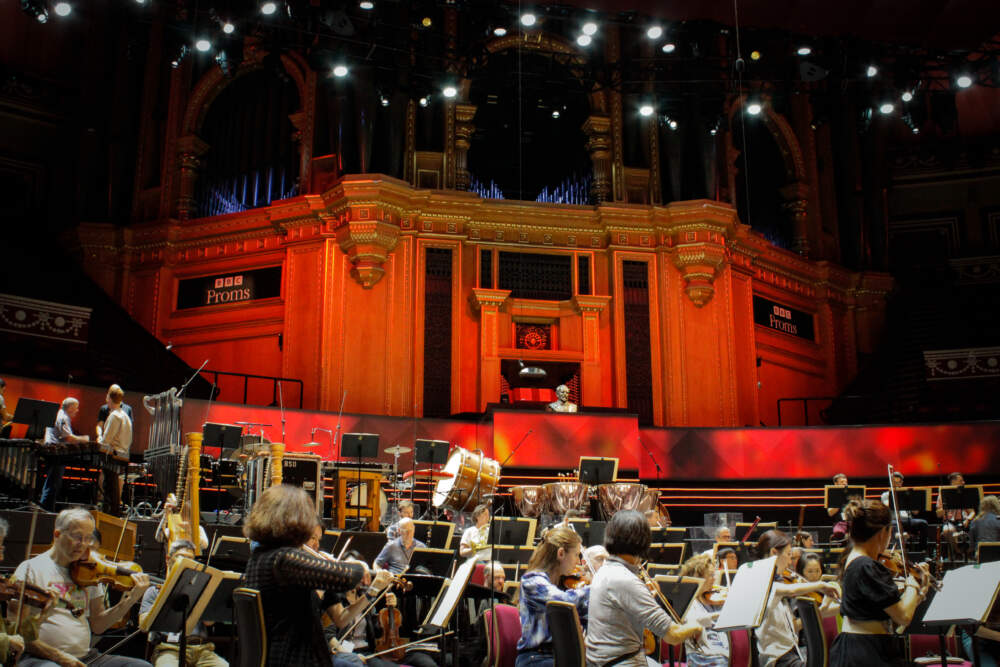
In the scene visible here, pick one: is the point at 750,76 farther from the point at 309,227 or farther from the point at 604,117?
the point at 309,227

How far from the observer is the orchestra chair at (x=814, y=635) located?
17.4ft

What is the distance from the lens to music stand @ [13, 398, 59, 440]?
1029 centimetres

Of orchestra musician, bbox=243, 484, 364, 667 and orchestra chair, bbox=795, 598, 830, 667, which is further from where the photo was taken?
orchestra chair, bbox=795, 598, 830, 667

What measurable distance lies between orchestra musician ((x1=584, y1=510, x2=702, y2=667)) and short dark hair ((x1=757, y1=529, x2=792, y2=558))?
252cm

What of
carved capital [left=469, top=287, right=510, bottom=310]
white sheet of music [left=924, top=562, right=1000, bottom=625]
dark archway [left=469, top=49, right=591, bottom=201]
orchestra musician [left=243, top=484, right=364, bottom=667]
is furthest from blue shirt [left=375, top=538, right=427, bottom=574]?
dark archway [left=469, top=49, right=591, bottom=201]

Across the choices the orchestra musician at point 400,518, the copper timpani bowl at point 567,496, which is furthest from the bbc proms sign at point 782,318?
the orchestra musician at point 400,518

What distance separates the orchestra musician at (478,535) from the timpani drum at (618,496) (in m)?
2.95

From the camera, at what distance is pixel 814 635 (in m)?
5.35

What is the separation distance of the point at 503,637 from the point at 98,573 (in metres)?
2.17

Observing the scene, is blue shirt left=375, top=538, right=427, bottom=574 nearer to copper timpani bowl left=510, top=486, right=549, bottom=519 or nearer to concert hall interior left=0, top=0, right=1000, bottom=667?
concert hall interior left=0, top=0, right=1000, bottom=667

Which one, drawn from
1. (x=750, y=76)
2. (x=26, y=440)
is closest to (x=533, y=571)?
(x=26, y=440)

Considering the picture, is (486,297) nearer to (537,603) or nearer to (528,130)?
(528,130)

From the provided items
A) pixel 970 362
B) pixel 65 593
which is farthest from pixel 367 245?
pixel 65 593

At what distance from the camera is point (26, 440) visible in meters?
9.77
